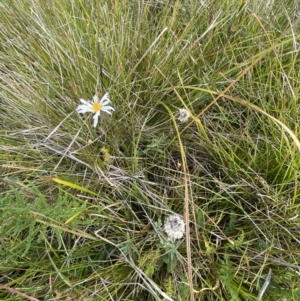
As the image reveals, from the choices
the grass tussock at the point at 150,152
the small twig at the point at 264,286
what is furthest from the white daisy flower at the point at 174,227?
the small twig at the point at 264,286

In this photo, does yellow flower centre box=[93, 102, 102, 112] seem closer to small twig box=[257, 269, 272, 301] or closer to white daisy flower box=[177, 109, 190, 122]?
white daisy flower box=[177, 109, 190, 122]

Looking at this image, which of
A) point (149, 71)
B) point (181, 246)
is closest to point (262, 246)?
point (181, 246)

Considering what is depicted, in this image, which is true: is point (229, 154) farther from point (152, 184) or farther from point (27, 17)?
point (27, 17)

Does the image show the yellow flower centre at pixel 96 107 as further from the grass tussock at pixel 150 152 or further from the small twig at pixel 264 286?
the small twig at pixel 264 286

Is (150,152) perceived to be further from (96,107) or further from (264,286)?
(264,286)

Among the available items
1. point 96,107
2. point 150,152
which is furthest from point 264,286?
point 96,107

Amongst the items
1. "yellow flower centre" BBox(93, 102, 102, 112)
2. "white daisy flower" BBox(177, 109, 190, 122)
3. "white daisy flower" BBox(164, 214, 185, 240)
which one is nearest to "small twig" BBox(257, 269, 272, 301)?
"white daisy flower" BBox(164, 214, 185, 240)
